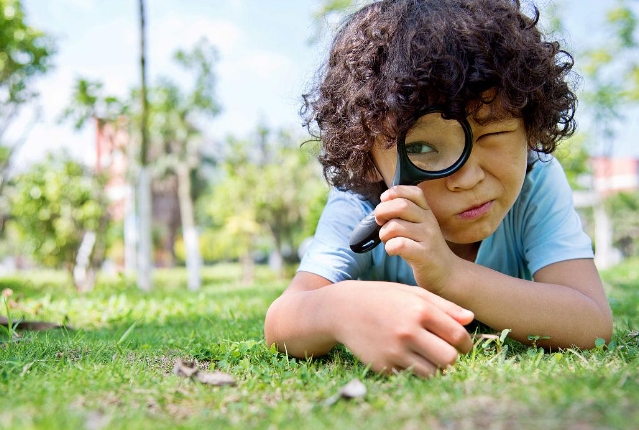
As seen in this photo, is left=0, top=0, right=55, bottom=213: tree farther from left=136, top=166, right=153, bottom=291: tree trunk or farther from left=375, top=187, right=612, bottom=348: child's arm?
left=375, top=187, right=612, bottom=348: child's arm

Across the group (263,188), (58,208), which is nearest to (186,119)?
(263,188)

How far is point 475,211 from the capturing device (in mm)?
2029

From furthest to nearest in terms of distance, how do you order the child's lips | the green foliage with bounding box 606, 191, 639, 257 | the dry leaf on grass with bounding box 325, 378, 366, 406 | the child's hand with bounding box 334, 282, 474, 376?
1. the green foliage with bounding box 606, 191, 639, 257
2. the child's lips
3. the child's hand with bounding box 334, 282, 474, 376
4. the dry leaf on grass with bounding box 325, 378, 366, 406

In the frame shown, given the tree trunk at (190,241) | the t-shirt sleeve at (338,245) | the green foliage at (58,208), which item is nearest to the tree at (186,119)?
the tree trunk at (190,241)

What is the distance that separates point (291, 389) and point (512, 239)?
4.78ft

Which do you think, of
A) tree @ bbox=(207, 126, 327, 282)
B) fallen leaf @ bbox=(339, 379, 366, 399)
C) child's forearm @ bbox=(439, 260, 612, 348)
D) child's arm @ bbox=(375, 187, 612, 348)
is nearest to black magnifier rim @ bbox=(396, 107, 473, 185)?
child's arm @ bbox=(375, 187, 612, 348)

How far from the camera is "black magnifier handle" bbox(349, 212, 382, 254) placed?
194 centimetres

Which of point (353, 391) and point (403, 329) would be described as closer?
point (353, 391)

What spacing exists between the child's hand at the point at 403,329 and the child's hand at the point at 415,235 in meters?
0.15

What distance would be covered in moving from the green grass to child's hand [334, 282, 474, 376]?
53 millimetres

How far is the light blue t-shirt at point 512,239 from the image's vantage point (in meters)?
2.31

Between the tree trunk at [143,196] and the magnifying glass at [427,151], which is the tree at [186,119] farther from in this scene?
the magnifying glass at [427,151]

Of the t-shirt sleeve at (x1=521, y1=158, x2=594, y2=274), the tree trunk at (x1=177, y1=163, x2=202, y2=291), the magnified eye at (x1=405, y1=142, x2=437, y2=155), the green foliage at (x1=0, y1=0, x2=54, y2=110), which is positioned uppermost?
the green foliage at (x1=0, y1=0, x2=54, y2=110)

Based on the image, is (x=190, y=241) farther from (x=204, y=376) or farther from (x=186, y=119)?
(x=204, y=376)
